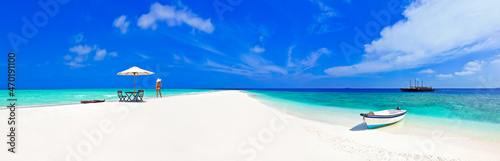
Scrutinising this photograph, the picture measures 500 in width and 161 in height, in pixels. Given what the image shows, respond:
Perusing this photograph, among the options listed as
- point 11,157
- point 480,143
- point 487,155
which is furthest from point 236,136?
point 480,143

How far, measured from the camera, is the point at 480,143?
7055 millimetres

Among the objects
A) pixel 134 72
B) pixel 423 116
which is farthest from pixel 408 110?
pixel 134 72

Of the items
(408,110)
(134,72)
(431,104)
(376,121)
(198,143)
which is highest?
(134,72)

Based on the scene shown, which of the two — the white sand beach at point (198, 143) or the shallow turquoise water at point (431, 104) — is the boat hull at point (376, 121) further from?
the shallow turquoise water at point (431, 104)

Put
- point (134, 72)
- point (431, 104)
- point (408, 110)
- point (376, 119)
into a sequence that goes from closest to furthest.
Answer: point (376, 119) < point (134, 72) < point (408, 110) < point (431, 104)

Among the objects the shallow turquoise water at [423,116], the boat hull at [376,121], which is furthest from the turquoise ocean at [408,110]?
the boat hull at [376,121]

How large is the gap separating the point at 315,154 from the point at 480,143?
22.2ft

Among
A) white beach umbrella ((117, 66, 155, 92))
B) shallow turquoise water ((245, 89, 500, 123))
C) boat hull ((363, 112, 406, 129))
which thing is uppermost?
white beach umbrella ((117, 66, 155, 92))

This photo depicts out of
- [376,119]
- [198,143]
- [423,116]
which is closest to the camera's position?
[198,143]

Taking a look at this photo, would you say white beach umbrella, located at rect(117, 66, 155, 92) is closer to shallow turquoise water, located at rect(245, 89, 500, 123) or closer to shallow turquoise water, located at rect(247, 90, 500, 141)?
shallow turquoise water, located at rect(247, 90, 500, 141)

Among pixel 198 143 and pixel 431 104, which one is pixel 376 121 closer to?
pixel 198 143

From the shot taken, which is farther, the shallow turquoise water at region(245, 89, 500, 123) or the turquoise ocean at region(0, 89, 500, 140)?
the shallow turquoise water at region(245, 89, 500, 123)

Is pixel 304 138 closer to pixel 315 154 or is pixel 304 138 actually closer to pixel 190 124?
pixel 315 154

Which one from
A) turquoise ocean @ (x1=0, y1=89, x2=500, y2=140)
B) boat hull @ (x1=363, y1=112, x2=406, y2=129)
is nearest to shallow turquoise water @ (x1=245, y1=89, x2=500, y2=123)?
turquoise ocean @ (x1=0, y1=89, x2=500, y2=140)
